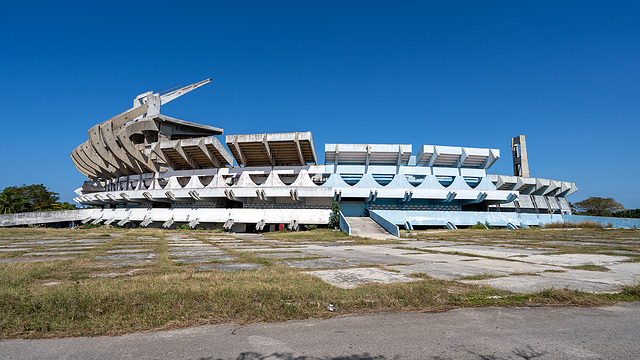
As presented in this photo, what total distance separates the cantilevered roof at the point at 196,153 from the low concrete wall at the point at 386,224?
737 inches

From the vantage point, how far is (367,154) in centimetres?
3372

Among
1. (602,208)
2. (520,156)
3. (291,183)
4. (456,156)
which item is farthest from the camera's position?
(602,208)

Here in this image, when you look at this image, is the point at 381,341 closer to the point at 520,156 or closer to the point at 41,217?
the point at 41,217

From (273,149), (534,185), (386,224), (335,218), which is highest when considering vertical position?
(273,149)

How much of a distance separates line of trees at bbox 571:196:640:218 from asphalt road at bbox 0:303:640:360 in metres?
69.2

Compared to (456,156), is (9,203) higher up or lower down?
lower down

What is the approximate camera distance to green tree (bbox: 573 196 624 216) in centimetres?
5591

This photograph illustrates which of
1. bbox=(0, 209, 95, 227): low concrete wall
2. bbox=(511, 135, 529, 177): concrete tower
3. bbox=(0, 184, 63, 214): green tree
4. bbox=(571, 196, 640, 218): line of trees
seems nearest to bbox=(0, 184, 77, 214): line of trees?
bbox=(0, 184, 63, 214): green tree

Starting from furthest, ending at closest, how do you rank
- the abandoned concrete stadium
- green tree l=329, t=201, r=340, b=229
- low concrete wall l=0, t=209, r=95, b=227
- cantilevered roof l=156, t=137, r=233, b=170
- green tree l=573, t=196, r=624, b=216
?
green tree l=573, t=196, r=624, b=216 < cantilevered roof l=156, t=137, r=233, b=170 < low concrete wall l=0, t=209, r=95, b=227 < the abandoned concrete stadium < green tree l=329, t=201, r=340, b=229

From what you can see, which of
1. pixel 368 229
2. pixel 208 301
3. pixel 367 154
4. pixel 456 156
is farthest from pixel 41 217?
pixel 456 156

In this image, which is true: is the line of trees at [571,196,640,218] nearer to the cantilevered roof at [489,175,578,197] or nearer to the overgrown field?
the cantilevered roof at [489,175,578,197]

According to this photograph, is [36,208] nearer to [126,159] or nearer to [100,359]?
[126,159]

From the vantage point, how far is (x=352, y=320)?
4.10m

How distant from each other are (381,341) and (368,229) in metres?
22.9
